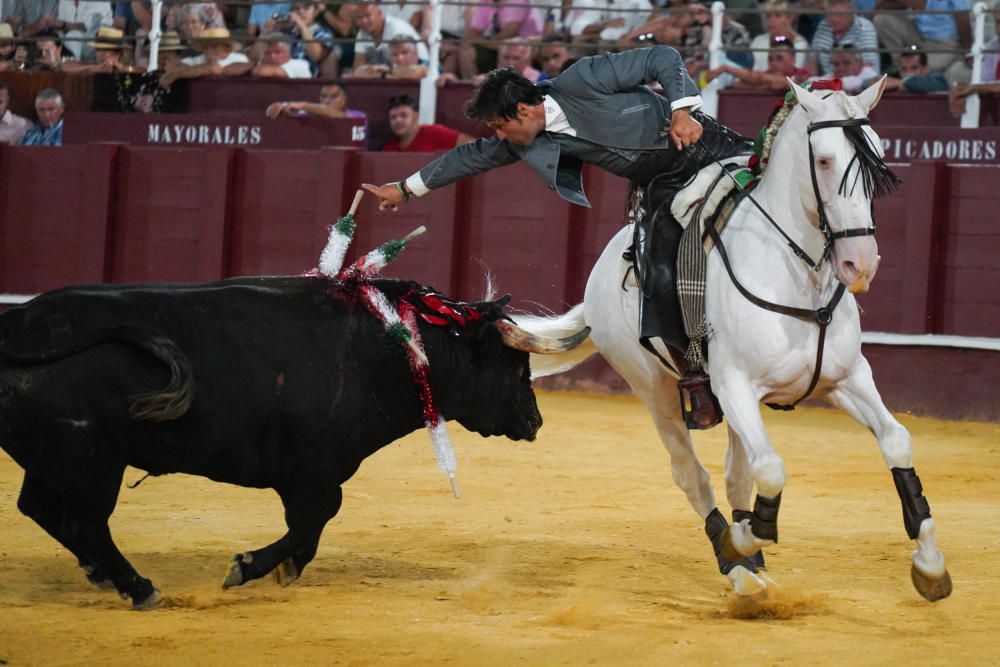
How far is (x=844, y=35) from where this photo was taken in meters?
11.5

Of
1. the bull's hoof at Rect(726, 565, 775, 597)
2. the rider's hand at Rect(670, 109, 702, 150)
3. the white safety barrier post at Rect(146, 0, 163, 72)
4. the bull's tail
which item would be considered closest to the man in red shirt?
the white safety barrier post at Rect(146, 0, 163, 72)

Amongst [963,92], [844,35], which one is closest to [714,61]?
[844,35]

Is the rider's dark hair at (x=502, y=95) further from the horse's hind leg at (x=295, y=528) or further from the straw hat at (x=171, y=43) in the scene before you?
the straw hat at (x=171, y=43)

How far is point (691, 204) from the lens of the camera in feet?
17.9

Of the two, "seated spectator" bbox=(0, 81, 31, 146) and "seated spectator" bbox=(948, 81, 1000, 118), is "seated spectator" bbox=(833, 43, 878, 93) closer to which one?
"seated spectator" bbox=(948, 81, 1000, 118)

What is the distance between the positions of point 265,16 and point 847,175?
33.7 feet

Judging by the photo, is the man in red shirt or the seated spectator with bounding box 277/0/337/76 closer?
the man in red shirt

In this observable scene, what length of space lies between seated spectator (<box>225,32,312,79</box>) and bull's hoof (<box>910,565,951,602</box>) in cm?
937

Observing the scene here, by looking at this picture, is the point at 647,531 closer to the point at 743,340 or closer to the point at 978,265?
the point at 743,340

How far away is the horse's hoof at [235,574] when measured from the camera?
5234 millimetres

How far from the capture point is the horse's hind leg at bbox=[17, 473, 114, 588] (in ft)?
17.2

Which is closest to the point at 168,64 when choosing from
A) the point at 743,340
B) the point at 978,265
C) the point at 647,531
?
the point at 978,265

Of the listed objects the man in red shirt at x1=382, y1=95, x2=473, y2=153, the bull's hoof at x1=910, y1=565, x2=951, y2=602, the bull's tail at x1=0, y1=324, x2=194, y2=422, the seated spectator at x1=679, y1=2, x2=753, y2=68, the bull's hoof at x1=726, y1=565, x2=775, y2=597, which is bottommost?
the bull's hoof at x1=726, y1=565, x2=775, y2=597

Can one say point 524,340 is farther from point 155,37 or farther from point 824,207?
point 155,37
